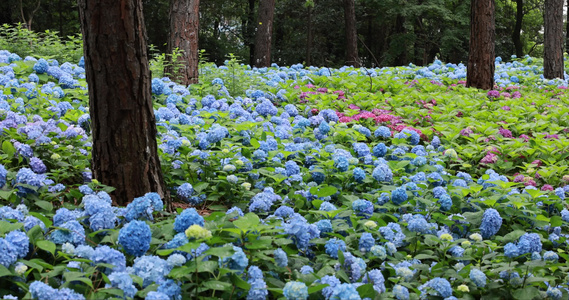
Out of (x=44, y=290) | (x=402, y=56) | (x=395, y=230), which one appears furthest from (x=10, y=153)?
(x=402, y=56)

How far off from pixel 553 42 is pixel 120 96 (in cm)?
909

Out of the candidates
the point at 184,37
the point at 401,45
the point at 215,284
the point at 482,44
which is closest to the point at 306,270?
the point at 215,284

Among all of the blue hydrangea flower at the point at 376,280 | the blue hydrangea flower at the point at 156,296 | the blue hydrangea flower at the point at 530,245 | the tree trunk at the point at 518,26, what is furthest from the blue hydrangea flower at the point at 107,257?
the tree trunk at the point at 518,26

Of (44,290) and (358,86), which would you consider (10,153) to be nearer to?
(44,290)

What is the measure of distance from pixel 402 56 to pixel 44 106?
616 inches

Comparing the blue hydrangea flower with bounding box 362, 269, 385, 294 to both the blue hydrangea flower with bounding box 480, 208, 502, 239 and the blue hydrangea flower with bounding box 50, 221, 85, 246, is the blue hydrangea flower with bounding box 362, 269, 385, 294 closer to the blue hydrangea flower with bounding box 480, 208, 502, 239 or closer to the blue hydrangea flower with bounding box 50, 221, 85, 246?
the blue hydrangea flower with bounding box 480, 208, 502, 239

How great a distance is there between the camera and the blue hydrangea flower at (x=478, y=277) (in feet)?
7.48

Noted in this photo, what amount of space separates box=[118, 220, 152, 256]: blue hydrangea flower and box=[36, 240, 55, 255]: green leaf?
252 millimetres

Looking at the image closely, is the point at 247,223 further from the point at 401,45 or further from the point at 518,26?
the point at 518,26

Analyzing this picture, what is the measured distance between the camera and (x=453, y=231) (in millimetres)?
3037

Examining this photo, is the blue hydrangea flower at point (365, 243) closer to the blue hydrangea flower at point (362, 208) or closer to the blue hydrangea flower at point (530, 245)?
the blue hydrangea flower at point (362, 208)

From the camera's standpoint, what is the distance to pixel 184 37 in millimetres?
6578

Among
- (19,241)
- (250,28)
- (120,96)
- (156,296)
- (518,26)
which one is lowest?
(156,296)

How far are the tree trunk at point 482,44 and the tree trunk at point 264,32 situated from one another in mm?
4906
